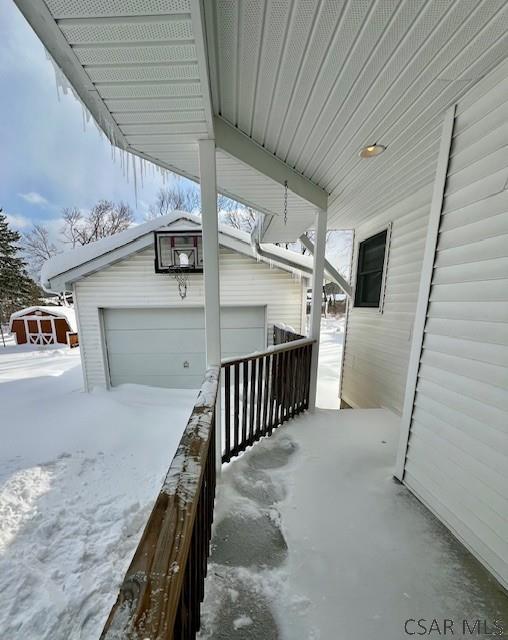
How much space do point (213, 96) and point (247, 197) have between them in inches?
50.4

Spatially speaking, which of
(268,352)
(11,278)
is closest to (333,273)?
(268,352)

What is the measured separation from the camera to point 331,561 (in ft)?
4.38

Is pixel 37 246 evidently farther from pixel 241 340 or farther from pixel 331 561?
pixel 331 561

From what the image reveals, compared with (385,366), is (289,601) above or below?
below

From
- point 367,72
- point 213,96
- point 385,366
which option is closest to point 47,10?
point 213,96

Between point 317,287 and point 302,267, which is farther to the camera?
point 302,267

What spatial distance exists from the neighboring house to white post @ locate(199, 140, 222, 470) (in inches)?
476

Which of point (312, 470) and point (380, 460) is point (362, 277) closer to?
point (380, 460)

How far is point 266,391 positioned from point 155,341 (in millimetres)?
3772

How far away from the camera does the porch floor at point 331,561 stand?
1104mm

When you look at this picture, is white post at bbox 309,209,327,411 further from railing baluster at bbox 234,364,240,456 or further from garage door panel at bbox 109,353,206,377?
garage door panel at bbox 109,353,206,377

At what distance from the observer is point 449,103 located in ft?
5.21

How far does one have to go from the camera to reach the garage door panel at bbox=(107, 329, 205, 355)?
546cm

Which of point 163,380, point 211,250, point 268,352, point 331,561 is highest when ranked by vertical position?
point 211,250
